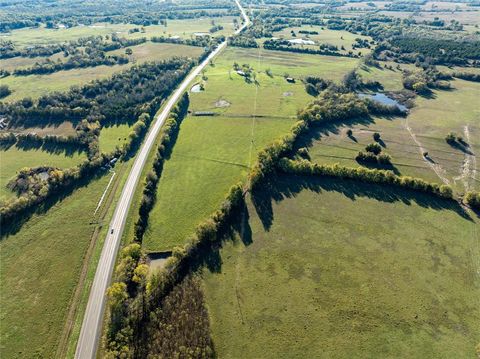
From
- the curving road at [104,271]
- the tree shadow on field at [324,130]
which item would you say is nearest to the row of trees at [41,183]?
the curving road at [104,271]

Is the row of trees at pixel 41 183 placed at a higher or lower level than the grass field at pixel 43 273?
higher

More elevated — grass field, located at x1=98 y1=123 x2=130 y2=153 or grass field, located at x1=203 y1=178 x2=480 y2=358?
grass field, located at x1=203 y1=178 x2=480 y2=358

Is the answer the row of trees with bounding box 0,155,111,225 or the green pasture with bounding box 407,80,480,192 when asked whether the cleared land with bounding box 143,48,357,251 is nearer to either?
the row of trees with bounding box 0,155,111,225

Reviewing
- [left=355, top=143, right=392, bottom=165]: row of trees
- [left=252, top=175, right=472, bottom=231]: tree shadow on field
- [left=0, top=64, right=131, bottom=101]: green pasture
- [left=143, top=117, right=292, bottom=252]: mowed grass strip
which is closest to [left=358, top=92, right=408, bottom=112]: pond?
[left=355, top=143, right=392, bottom=165]: row of trees

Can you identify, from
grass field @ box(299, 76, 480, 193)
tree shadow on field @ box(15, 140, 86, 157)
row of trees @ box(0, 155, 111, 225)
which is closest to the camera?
row of trees @ box(0, 155, 111, 225)

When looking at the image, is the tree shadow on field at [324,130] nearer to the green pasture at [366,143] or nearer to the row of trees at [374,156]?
the green pasture at [366,143]
